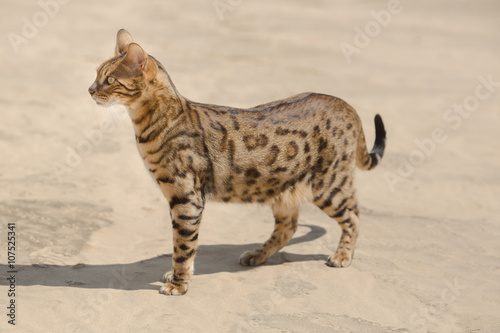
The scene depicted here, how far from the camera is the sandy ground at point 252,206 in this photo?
5.39m

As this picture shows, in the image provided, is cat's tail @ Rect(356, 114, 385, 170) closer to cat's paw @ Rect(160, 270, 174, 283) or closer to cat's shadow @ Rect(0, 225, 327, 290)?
cat's shadow @ Rect(0, 225, 327, 290)

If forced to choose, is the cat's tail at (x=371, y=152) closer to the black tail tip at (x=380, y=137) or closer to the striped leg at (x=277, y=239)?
the black tail tip at (x=380, y=137)

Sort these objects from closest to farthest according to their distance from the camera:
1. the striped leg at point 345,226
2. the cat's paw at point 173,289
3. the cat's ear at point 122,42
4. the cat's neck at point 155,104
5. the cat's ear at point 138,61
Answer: the cat's ear at point 138,61, the cat's neck at point 155,104, the cat's paw at point 173,289, the cat's ear at point 122,42, the striped leg at point 345,226

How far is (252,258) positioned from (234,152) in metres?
1.16

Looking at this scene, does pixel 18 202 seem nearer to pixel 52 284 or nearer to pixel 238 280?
pixel 52 284

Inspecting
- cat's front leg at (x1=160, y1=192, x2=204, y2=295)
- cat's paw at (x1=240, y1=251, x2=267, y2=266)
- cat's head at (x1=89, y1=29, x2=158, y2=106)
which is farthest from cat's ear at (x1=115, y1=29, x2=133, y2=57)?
cat's paw at (x1=240, y1=251, x2=267, y2=266)

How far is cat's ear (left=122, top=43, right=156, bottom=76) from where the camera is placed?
204 inches

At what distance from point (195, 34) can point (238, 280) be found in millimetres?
9290

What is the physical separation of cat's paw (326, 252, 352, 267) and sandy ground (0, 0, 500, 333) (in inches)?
3.8

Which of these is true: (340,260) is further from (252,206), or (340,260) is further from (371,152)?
(252,206)

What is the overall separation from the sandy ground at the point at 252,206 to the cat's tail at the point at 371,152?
2.78ft

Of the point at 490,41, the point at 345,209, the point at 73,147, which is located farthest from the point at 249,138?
the point at 490,41

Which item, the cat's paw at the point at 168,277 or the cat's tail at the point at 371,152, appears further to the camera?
the cat's tail at the point at 371,152

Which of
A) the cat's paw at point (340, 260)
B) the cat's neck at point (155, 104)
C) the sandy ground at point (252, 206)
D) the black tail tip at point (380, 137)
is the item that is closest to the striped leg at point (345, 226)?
the cat's paw at point (340, 260)
